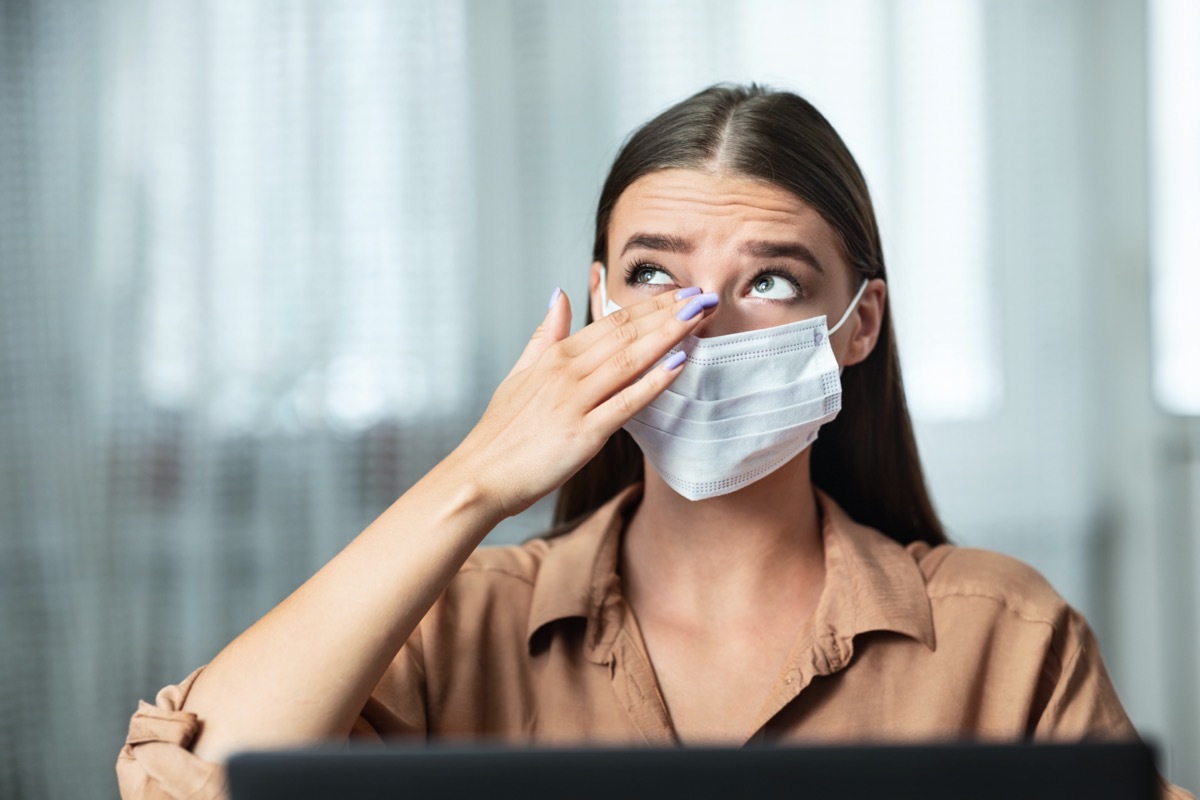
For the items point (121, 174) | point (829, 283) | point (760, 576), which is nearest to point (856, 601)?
point (760, 576)

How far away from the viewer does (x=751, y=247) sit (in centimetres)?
129

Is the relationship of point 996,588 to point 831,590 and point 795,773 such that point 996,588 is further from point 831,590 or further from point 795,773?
point 795,773

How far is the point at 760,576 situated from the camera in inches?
55.1

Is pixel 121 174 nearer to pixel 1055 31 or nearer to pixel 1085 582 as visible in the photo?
pixel 1055 31

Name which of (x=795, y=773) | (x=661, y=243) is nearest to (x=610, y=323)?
(x=661, y=243)

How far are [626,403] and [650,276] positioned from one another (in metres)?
0.24

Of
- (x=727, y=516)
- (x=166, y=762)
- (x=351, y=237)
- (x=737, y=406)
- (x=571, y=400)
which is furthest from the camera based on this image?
(x=351, y=237)

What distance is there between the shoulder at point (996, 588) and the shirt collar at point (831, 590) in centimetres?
3

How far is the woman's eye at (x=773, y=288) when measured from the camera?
4.31 ft

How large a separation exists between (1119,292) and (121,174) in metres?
2.30

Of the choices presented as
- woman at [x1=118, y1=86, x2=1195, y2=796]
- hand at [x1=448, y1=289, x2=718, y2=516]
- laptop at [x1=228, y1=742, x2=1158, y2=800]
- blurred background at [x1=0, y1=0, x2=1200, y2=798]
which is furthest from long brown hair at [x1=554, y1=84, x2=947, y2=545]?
blurred background at [x1=0, y1=0, x2=1200, y2=798]

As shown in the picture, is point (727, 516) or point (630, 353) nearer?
point (630, 353)

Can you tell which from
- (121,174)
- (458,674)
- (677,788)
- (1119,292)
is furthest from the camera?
(1119,292)

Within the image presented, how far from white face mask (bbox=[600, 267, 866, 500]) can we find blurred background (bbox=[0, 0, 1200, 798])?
4.50 feet
